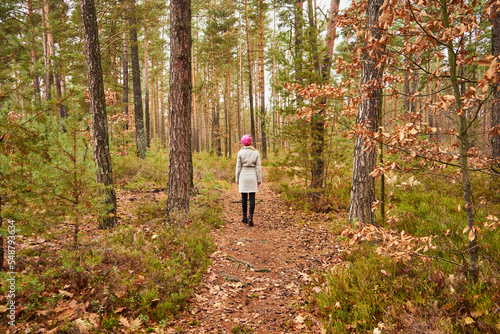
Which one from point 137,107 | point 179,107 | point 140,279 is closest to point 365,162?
point 179,107

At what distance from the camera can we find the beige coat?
6957 millimetres

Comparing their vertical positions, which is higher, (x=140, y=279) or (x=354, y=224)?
(x=354, y=224)

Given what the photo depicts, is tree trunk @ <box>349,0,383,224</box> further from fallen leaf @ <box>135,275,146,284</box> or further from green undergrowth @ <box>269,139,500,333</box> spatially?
fallen leaf @ <box>135,275,146,284</box>

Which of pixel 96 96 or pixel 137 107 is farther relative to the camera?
pixel 137 107

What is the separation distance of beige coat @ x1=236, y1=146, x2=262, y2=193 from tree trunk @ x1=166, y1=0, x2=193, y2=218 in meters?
1.61

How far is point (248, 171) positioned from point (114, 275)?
412cm

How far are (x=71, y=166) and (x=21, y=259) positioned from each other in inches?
62.0

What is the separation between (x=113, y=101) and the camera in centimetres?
1616

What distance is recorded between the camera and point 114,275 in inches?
148

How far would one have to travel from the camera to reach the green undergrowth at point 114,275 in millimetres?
3053

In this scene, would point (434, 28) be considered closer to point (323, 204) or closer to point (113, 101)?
point (323, 204)

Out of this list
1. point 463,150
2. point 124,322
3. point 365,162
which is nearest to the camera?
point 463,150

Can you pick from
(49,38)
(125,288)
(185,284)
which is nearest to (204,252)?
(185,284)

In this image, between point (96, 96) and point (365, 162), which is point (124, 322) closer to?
point (96, 96)
